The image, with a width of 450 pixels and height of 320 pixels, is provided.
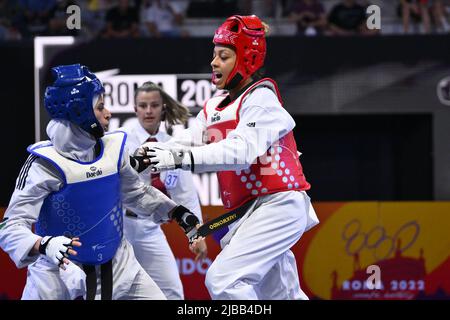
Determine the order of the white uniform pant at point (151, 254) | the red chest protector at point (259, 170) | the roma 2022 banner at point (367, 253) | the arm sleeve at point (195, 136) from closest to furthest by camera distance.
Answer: the red chest protector at point (259, 170)
the arm sleeve at point (195, 136)
the white uniform pant at point (151, 254)
the roma 2022 banner at point (367, 253)

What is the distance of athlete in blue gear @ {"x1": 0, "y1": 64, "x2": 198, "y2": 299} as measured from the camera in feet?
17.4

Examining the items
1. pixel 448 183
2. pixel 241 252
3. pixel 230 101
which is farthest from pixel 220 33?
pixel 448 183

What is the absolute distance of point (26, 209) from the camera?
530 cm

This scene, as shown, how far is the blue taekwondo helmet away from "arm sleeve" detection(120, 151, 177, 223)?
1.34 ft

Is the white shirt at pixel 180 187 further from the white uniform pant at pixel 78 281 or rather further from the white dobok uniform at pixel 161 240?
the white uniform pant at pixel 78 281

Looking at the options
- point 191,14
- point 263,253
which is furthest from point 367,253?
point 191,14

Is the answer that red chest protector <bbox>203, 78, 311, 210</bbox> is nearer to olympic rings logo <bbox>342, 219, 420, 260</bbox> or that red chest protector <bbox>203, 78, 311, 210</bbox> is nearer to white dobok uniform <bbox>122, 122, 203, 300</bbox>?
white dobok uniform <bbox>122, 122, 203, 300</bbox>

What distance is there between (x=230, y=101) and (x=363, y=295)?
4.23m

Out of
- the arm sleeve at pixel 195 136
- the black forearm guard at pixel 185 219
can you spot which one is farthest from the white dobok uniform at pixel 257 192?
the black forearm guard at pixel 185 219

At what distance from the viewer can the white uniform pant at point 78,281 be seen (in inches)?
211

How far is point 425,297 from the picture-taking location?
9547mm

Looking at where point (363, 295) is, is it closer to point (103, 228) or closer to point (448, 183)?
point (448, 183)

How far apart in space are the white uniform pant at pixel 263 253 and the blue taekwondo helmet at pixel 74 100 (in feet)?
3.46

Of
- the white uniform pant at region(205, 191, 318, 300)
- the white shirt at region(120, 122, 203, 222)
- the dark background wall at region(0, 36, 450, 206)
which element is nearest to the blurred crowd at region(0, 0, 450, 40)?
the dark background wall at region(0, 36, 450, 206)
